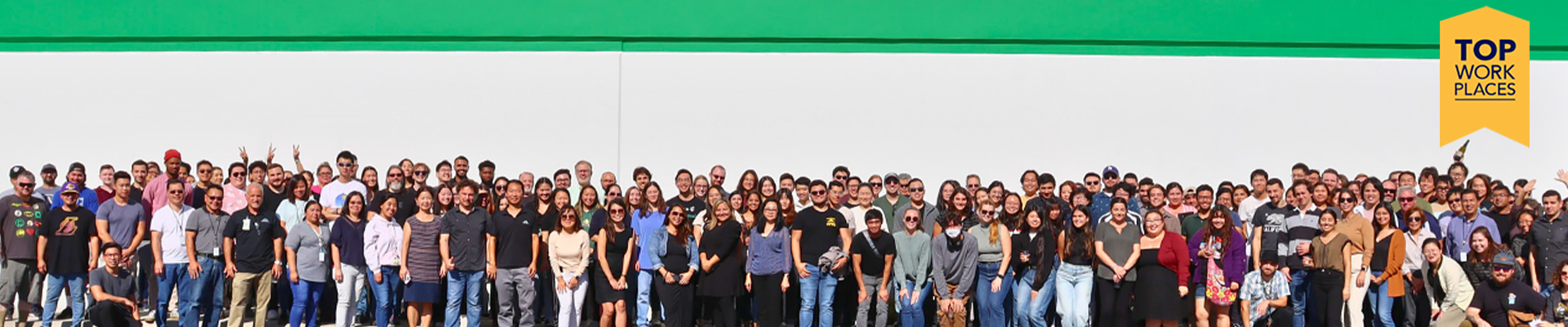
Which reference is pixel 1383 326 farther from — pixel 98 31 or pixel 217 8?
pixel 98 31

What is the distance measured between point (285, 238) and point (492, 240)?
1547 mm

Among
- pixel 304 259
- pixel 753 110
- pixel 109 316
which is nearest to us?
pixel 109 316

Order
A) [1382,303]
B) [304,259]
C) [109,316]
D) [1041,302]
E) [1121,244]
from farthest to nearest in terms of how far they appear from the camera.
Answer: [1382,303] < [1041,302] < [304,259] < [1121,244] < [109,316]

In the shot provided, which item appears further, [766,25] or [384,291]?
→ [766,25]

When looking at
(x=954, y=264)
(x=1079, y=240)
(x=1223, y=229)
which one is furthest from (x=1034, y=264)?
(x=1223, y=229)

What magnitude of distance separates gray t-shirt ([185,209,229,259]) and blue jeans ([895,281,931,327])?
16.5 feet

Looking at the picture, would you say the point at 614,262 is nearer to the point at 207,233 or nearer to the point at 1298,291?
the point at 207,233

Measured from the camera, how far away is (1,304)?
29.0 ft

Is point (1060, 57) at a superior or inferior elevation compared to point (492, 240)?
superior

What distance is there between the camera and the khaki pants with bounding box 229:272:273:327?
877 cm

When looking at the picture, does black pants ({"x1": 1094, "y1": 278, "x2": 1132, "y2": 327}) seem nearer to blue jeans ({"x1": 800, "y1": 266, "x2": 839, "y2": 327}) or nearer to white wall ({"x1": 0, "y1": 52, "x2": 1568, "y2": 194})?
blue jeans ({"x1": 800, "y1": 266, "x2": 839, "y2": 327})

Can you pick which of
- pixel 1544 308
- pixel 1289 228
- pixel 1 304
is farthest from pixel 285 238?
pixel 1544 308

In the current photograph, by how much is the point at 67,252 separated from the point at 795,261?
17.7 ft

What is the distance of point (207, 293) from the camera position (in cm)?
885
